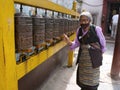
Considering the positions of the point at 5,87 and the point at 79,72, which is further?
the point at 79,72

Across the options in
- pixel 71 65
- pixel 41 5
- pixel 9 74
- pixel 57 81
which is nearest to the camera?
pixel 9 74

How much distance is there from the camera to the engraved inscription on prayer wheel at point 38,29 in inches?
72.0

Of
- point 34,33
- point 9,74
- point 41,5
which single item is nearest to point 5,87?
point 9,74

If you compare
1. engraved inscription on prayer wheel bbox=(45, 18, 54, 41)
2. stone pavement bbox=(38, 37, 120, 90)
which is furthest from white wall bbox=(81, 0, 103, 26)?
engraved inscription on prayer wheel bbox=(45, 18, 54, 41)

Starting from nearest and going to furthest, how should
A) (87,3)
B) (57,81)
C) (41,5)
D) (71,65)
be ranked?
(41,5) → (57,81) → (71,65) → (87,3)

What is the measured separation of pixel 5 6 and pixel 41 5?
0.69 meters

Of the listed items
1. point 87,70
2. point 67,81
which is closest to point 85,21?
point 87,70

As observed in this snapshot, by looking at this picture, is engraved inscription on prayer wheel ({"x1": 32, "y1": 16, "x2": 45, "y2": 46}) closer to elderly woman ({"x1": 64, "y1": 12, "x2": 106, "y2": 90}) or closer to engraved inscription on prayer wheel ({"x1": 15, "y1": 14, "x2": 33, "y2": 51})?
engraved inscription on prayer wheel ({"x1": 15, "y1": 14, "x2": 33, "y2": 51})

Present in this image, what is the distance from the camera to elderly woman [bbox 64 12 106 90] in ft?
7.39

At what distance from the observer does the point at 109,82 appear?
142 inches

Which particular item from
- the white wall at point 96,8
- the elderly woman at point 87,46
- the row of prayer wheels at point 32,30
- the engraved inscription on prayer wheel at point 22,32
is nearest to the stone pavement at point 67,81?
the elderly woman at point 87,46

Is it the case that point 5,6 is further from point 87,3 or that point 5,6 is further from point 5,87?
point 87,3

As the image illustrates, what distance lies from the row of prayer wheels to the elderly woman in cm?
34

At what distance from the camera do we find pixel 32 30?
1785 mm
